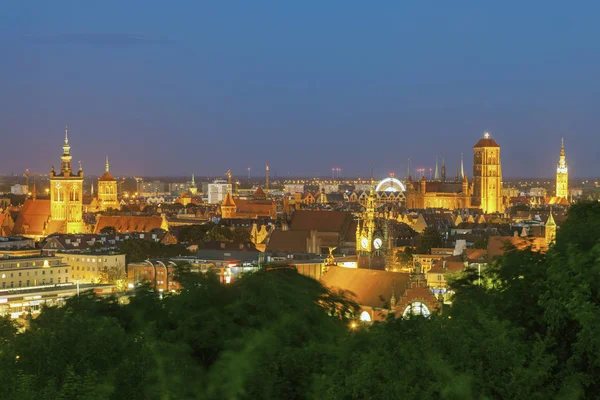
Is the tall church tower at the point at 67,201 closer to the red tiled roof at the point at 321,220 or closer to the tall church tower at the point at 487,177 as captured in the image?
the red tiled roof at the point at 321,220

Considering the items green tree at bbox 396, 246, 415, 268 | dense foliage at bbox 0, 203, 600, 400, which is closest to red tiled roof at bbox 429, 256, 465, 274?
green tree at bbox 396, 246, 415, 268

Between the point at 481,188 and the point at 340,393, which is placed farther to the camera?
the point at 481,188

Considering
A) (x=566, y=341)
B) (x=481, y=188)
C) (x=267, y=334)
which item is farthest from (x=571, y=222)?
(x=481, y=188)

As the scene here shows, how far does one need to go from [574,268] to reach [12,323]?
15367mm

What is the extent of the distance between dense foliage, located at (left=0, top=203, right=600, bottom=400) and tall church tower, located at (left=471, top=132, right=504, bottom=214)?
10654cm

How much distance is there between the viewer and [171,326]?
→ 55.7 ft

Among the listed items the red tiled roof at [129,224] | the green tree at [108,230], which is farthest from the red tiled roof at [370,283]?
the red tiled roof at [129,224]

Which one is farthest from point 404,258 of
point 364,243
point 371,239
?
point 371,239

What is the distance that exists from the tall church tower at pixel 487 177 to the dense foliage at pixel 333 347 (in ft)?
350

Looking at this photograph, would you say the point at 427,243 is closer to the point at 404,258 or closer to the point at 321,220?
the point at 404,258

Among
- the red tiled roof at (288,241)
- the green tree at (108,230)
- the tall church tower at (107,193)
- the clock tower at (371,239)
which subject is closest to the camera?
the clock tower at (371,239)

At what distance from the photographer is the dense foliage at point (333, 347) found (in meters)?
12.5

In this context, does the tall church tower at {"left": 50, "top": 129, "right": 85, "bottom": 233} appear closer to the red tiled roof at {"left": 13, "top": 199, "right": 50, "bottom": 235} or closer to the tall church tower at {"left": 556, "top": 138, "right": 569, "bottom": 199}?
the red tiled roof at {"left": 13, "top": 199, "right": 50, "bottom": 235}

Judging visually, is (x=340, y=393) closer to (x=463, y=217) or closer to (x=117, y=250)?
(x=117, y=250)
